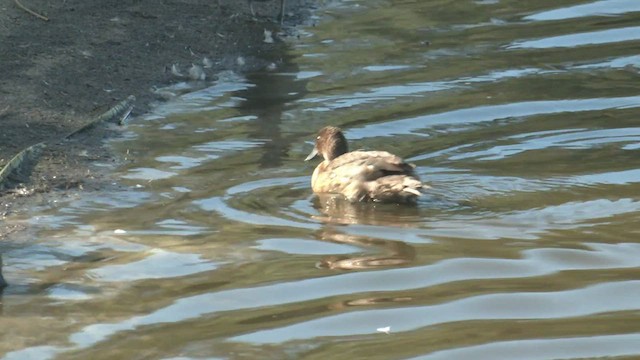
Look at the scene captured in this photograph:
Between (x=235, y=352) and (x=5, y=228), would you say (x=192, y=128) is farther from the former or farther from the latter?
(x=235, y=352)

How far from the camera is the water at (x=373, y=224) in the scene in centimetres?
609

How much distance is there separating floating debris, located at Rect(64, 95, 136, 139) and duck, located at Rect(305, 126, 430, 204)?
196cm

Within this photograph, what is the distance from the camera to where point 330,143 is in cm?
970

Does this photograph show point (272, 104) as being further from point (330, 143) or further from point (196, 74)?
point (330, 143)

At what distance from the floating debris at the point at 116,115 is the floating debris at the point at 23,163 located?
2.30 ft

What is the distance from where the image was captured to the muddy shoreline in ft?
31.7

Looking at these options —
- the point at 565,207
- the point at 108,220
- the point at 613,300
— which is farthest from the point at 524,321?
the point at 108,220

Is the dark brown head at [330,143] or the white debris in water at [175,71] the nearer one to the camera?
the dark brown head at [330,143]

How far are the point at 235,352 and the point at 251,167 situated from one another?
3814mm

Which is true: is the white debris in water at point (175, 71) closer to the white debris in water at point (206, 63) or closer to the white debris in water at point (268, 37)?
the white debris in water at point (206, 63)

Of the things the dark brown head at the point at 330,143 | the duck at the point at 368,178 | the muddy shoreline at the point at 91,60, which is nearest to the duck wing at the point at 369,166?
the duck at the point at 368,178

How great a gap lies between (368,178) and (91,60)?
4.01 metres

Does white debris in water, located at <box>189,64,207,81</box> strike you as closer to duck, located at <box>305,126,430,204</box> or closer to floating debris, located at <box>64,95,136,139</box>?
floating debris, located at <box>64,95,136,139</box>

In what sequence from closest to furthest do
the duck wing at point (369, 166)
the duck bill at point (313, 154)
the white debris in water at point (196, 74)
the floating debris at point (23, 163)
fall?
the duck wing at point (369, 166), the floating debris at point (23, 163), the duck bill at point (313, 154), the white debris in water at point (196, 74)
